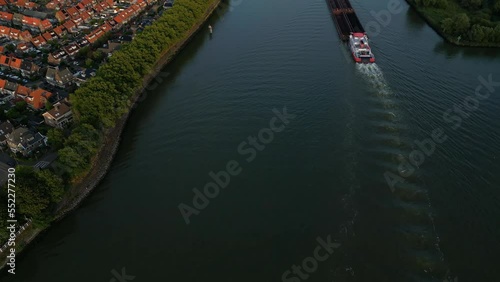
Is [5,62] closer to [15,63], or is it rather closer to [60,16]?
[15,63]

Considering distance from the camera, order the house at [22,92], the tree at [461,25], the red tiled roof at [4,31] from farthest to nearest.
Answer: the red tiled roof at [4,31], the tree at [461,25], the house at [22,92]

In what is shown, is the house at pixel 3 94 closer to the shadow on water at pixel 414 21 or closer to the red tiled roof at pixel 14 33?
the red tiled roof at pixel 14 33

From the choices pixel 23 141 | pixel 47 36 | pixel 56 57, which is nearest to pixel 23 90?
pixel 56 57

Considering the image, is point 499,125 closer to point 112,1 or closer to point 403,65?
point 403,65

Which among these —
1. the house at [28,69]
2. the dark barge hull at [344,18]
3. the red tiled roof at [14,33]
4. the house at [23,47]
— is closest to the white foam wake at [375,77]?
the dark barge hull at [344,18]

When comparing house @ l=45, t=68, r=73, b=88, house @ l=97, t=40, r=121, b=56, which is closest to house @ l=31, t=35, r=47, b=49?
house @ l=97, t=40, r=121, b=56
